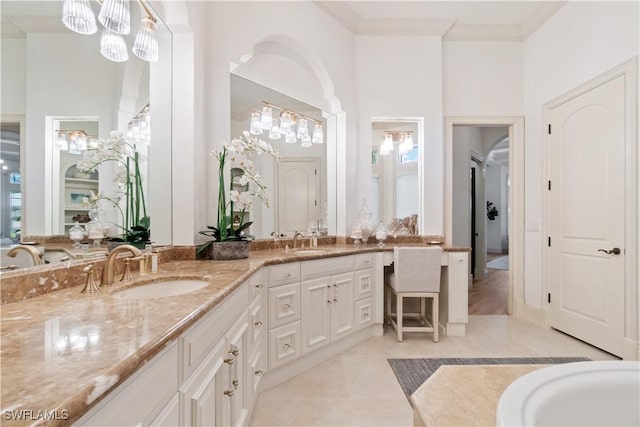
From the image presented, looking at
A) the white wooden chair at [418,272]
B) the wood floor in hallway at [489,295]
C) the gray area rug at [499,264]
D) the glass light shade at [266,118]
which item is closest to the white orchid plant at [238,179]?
the glass light shade at [266,118]

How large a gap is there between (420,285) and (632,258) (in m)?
1.58

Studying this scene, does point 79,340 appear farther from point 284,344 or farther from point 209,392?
point 284,344

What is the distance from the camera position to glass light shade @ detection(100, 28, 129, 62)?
1.40 metres

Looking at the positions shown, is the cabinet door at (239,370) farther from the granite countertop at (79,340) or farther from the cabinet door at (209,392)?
the granite countertop at (79,340)

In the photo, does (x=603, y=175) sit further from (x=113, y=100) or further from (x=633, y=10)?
(x=113, y=100)

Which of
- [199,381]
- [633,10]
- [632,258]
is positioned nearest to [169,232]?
[199,381]

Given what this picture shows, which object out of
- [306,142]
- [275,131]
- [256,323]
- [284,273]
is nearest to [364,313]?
[284,273]

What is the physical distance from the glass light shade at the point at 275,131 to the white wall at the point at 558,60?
9.18 feet

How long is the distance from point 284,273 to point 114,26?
159 centimetres

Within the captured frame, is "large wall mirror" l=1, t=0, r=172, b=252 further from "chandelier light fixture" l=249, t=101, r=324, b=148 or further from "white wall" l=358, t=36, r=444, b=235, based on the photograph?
"white wall" l=358, t=36, r=444, b=235

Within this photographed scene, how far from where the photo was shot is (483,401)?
33.6 inches

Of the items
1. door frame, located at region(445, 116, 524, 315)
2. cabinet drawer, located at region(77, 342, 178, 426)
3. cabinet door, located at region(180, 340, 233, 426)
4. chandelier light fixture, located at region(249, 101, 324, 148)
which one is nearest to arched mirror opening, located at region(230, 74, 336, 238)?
chandelier light fixture, located at region(249, 101, 324, 148)

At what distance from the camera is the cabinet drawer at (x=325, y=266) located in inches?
86.4

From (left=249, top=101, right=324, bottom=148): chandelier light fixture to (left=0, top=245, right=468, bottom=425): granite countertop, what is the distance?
195 centimetres
